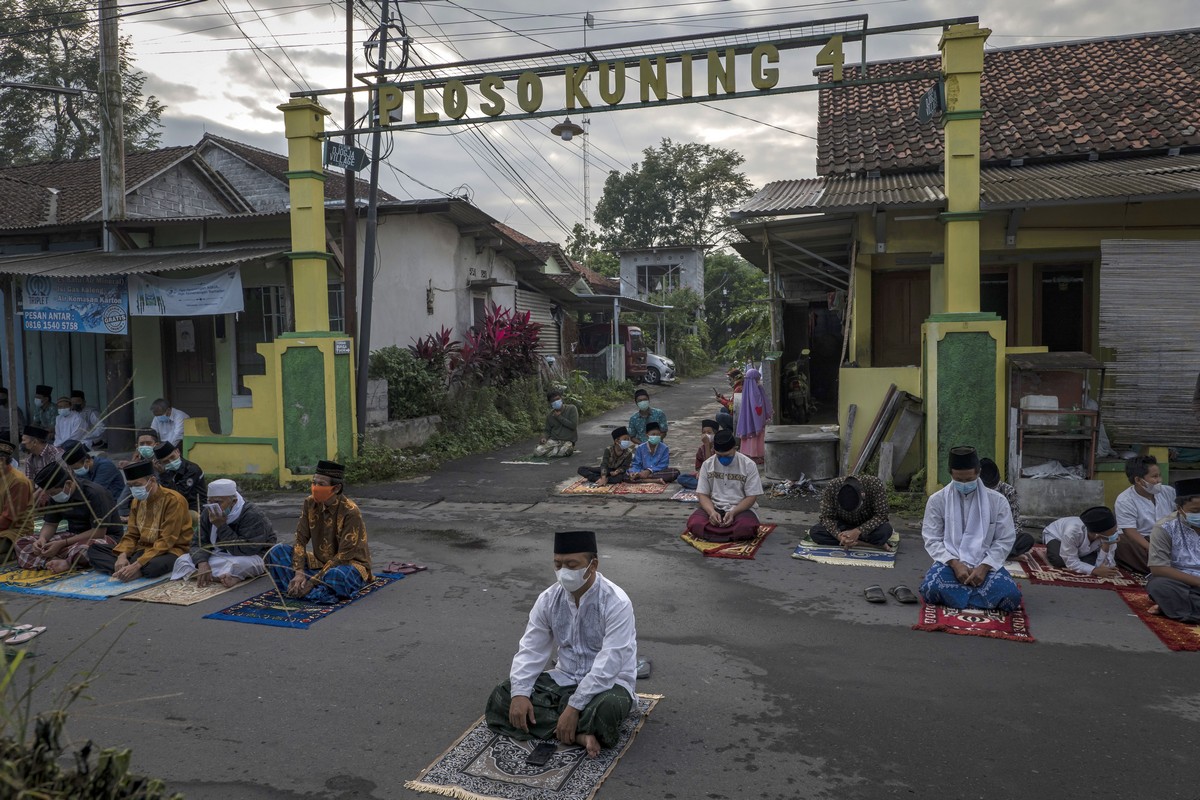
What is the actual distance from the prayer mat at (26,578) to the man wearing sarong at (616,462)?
21.1 feet

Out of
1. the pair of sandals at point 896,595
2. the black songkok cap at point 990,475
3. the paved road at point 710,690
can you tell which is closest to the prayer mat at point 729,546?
the paved road at point 710,690

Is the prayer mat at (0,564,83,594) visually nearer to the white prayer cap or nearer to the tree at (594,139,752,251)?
the white prayer cap

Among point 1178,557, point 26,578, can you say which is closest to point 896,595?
point 1178,557

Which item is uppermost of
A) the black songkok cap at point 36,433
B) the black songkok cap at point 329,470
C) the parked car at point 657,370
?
the parked car at point 657,370

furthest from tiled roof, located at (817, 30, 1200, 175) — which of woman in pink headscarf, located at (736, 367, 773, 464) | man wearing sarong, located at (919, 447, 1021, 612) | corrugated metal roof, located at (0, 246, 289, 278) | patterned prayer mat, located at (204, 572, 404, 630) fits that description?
patterned prayer mat, located at (204, 572, 404, 630)

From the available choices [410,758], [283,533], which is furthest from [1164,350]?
[283,533]

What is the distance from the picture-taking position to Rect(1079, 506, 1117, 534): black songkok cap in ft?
23.3

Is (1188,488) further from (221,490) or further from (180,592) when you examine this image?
(180,592)

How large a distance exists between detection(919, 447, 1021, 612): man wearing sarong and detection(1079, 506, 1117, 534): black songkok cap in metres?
1.24

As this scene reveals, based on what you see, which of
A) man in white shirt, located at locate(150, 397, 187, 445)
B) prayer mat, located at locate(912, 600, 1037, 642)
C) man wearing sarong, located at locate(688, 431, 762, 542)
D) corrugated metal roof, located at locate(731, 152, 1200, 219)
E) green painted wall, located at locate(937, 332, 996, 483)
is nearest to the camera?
prayer mat, located at locate(912, 600, 1037, 642)

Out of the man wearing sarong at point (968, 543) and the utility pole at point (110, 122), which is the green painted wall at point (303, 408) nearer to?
the utility pole at point (110, 122)

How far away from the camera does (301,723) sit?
448 centimetres

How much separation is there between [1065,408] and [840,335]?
762 centimetres

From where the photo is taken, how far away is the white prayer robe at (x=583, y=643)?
4098 millimetres
